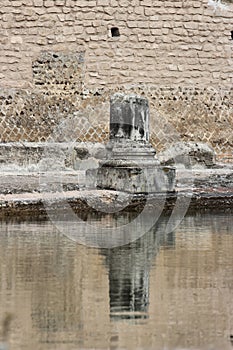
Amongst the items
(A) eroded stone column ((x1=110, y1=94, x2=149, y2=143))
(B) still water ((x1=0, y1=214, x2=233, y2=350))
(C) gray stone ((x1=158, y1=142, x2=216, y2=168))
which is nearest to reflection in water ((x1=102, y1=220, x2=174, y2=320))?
(B) still water ((x1=0, y1=214, x2=233, y2=350))

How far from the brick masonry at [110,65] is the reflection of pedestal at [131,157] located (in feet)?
13.7

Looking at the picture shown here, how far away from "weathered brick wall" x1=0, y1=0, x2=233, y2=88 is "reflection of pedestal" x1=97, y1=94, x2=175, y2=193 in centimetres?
447

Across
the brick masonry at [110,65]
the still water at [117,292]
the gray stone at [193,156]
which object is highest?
the still water at [117,292]

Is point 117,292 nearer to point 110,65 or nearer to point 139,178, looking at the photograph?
point 139,178

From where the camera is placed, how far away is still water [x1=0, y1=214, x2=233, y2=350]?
3.77m

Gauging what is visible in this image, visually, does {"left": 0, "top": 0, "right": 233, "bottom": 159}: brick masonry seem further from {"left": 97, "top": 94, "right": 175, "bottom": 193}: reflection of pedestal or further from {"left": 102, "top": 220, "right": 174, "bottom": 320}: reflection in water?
{"left": 102, "top": 220, "right": 174, "bottom": 320}: reflection in water

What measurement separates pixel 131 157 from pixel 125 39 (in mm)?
5430

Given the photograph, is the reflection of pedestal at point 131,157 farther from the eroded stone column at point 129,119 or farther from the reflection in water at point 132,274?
the reflection in water at point 132,274

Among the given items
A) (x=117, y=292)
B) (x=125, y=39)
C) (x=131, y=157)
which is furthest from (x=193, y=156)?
(x=117, y=292)

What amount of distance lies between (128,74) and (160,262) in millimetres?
9341

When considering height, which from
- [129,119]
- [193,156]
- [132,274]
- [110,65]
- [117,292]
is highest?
[117,292]

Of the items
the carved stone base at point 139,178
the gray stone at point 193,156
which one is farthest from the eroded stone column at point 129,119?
the gray stone at point 193,156

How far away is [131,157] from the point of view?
943 cm

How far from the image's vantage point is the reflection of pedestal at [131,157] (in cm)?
898
